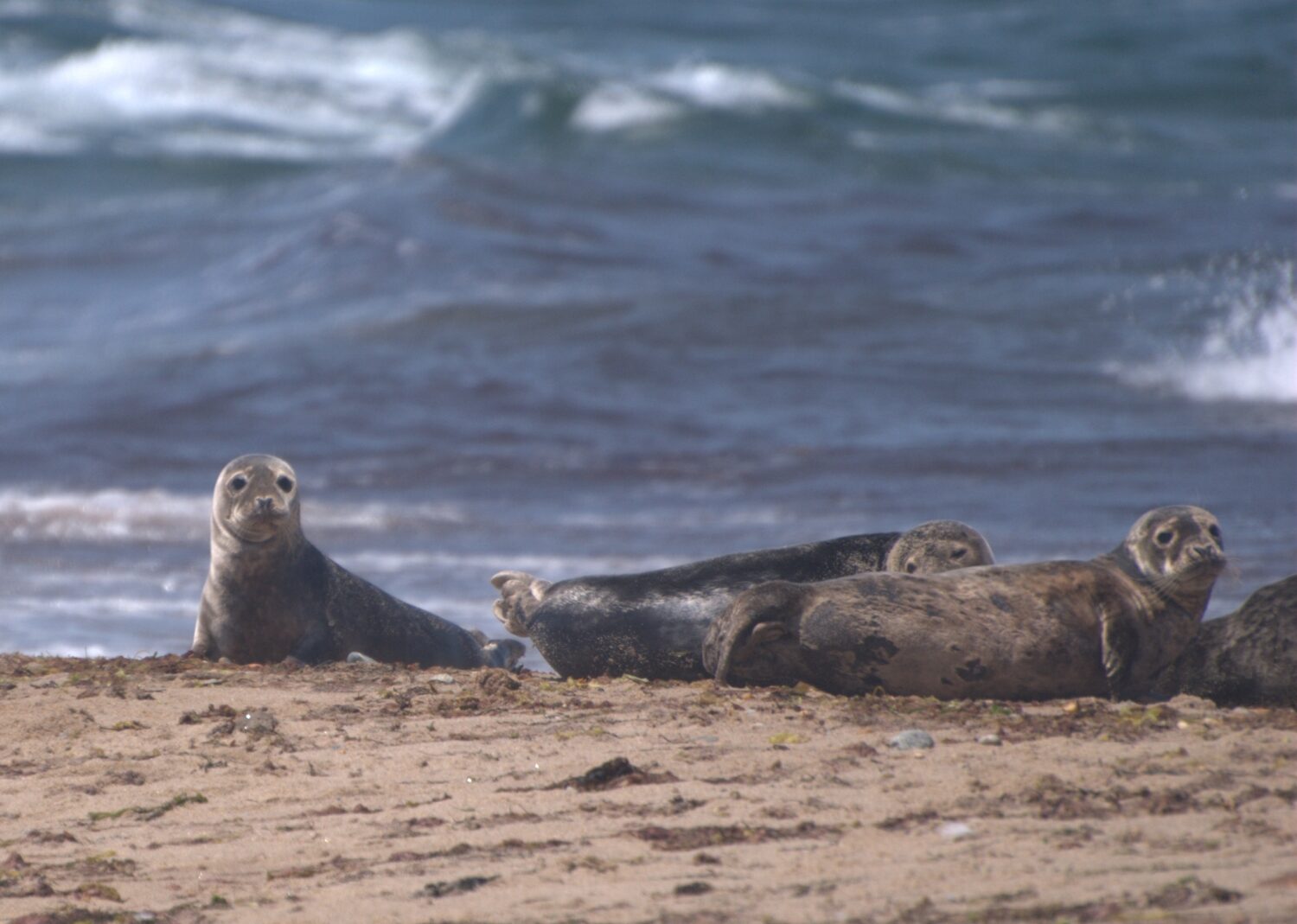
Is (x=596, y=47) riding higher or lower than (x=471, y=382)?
higher

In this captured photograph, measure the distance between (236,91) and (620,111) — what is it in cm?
963

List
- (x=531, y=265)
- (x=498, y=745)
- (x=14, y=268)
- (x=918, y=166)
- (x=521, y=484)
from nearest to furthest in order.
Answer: (x=498, y=745) → (x=521, y=484) → (x=531, y=265) → (x=14, y=268) → (x=918, y=166)

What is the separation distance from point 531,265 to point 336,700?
14.1 metres

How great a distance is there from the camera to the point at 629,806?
381 centimetres

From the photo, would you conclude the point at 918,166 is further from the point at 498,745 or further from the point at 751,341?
the point at 498,745

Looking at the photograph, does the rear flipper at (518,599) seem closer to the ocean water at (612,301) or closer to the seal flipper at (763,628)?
the seal flipper at (763,628)

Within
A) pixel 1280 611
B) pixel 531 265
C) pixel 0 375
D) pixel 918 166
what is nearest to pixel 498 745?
pixel 1280 611

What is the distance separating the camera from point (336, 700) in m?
5.05

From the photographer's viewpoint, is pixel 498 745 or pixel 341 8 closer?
pixel 498 745

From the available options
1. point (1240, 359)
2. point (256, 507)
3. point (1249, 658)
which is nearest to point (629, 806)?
point (1249, 658)

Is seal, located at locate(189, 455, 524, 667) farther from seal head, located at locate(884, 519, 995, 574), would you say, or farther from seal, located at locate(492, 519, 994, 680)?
seal head, located at locate(884, 519, 995, 574)

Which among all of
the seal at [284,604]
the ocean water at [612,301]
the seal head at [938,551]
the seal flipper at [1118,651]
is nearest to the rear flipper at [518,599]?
the seal at [284,604]

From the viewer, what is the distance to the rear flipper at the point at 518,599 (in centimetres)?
625

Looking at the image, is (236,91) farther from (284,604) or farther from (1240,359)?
(284,604)
